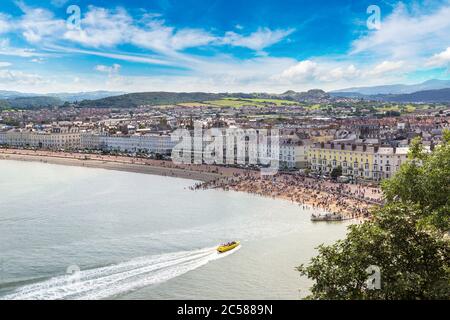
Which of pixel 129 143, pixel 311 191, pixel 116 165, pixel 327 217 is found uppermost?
pixel 129 143

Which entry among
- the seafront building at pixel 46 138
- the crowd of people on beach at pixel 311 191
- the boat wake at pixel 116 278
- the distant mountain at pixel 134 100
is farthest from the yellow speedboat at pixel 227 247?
the distant mountain at pixel 134 100

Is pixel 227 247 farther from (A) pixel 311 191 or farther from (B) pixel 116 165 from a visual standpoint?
(B) pixel 116 165

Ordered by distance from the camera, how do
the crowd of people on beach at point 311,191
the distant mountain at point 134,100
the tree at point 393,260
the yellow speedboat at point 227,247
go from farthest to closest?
the distant mountain at point 134,100 < the crowd of people on beach at point 311,191 < the yellow speedboat at point 227,247 < the tree at point 393,260

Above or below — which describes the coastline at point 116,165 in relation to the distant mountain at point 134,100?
below

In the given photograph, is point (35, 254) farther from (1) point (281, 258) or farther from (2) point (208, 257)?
(1) point (281, 258)

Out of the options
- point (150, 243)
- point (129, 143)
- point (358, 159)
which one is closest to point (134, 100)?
point (129, 143)

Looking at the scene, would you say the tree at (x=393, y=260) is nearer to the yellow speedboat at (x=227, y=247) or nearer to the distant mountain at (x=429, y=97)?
the yellow speedboat at (x=227, y=247)
